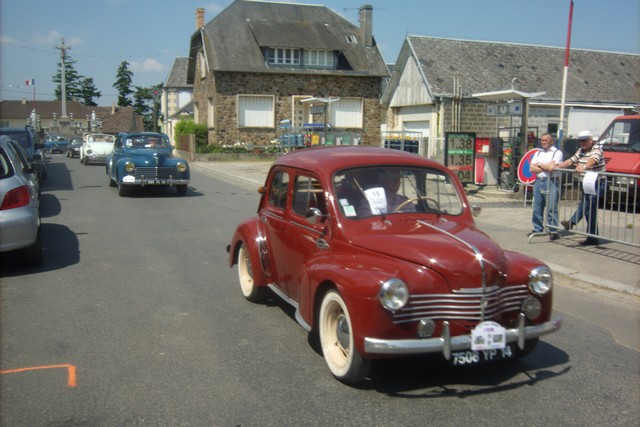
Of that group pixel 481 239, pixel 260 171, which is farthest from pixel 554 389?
pixel 260 171

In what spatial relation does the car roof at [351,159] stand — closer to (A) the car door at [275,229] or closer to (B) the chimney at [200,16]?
(A) the car door at [275,229]

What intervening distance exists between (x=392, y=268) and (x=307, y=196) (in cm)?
150

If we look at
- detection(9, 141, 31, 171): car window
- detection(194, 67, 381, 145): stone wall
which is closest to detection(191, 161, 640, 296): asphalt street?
detection(9, 141, 31, 171): car window

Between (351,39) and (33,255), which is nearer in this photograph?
(33,255)

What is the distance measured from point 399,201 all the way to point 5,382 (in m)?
3.32

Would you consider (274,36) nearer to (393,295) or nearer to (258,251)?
(258,251)

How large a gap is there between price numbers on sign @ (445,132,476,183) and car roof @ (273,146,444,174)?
1097cm

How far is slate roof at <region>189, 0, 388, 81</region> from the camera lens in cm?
3541

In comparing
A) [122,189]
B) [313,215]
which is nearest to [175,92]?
[122,189]

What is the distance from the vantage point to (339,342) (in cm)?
453

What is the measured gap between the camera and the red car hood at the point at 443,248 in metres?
4.14

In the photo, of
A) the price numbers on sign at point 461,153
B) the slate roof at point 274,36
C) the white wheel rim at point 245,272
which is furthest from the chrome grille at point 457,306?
the slate roof at point 274,36

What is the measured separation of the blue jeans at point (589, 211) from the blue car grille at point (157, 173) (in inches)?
411

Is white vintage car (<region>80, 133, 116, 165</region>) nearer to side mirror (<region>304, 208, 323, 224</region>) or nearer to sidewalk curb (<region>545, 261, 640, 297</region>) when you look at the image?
sidewalk curb (<region>545, 261, 640, 297</region>)
